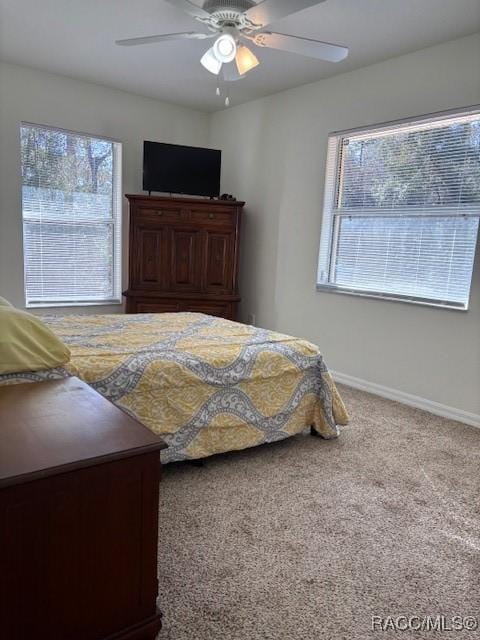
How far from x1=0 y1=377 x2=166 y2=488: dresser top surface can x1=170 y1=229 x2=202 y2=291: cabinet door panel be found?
114 inches

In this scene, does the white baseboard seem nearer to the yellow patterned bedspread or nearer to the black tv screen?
the yellow patterned bedspread

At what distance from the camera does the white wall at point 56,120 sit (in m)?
3.83

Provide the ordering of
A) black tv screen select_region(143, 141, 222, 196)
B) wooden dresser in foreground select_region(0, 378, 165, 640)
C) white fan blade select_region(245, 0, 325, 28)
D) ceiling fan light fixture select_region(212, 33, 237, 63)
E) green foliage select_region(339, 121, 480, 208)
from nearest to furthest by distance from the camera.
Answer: wooden dresser in foreground select_region(0, 378, 165, 640)
white fan blade select_region(245, 0, 325, 28)
ceiling fan light fixture select_region(212, 33, 237, 63)
green foliage select_region(339, 121, 480, 208)
black tv screen select_region(143, 141, 222, 196)

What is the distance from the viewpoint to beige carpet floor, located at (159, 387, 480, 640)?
1.38 metres

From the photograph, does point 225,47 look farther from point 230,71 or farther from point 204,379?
point 204,379

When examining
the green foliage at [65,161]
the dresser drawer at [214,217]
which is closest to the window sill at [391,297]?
the dresser drawer at [214,217]

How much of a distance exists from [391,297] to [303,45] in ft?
6.39

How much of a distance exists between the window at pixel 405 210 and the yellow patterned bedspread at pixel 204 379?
132cm

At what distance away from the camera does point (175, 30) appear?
311 centimetres

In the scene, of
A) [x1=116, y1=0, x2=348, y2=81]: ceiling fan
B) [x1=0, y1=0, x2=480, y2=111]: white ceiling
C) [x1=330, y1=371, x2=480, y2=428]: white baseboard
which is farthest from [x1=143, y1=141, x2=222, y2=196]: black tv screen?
[x1=330, y1=371, x2=480, y2=428]: white baseboard

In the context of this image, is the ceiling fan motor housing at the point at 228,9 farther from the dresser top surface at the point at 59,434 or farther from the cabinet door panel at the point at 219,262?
the cabinet door panel at the point at 219,262

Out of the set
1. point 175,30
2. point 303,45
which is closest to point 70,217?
point 175,30

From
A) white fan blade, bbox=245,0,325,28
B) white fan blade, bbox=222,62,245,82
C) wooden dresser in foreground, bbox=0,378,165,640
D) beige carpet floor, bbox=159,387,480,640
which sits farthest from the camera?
white fan blade, bbox=222,62,245,82

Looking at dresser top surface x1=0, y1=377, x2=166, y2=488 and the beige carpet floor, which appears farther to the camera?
the beige carpet floor
